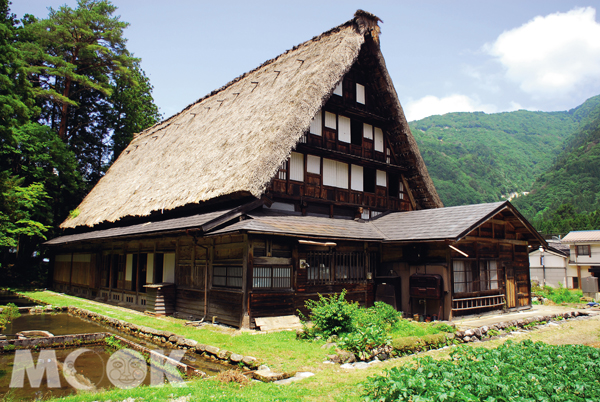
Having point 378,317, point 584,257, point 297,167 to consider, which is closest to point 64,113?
point 297,167

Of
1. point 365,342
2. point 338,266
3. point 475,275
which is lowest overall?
point 365,342

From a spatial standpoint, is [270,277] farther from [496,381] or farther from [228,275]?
[496,381]

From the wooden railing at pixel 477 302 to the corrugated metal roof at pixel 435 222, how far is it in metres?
2.27

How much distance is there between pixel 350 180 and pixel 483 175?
84.6 m

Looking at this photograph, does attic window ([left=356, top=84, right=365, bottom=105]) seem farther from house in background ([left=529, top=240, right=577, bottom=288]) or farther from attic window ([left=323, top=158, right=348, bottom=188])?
house in background ([left=529, top=240, right=577, bottom=288])

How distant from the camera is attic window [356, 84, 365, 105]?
17109 mm

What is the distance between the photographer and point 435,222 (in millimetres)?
13906

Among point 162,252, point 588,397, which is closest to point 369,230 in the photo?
point 162,252

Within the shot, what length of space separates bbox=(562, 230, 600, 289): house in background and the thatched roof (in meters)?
23.6

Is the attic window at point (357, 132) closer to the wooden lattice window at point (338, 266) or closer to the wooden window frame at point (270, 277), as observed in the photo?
the wooden lattice window at point (338, 266)

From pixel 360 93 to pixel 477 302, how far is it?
932cm

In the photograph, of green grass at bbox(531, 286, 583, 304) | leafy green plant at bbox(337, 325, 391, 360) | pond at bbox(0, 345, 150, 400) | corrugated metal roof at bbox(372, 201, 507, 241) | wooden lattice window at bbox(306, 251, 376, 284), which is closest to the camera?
pond at bbox(0, 345, 150, 400)

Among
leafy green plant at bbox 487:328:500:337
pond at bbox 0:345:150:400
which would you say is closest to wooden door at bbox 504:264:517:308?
leafy green plant at bbox 487:328:500:337

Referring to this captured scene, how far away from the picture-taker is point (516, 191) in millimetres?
91125
